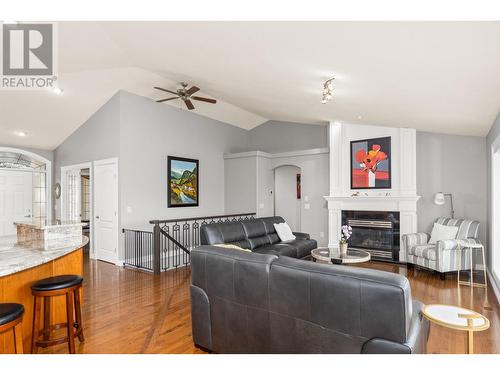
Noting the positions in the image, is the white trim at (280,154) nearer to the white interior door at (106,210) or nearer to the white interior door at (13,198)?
the white interior door at (106,210)

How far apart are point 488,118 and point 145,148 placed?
5814 mm

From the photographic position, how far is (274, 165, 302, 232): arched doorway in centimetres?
816

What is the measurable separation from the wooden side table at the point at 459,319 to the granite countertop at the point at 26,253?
2687mm

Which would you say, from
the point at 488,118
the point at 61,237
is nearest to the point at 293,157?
the point at 488,118

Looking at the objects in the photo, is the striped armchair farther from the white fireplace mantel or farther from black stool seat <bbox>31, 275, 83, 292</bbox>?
black stool seat <bbox>31, 275, 83, 292</bbox>

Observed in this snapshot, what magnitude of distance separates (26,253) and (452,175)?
6.40m

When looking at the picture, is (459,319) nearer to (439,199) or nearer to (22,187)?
(439,199)

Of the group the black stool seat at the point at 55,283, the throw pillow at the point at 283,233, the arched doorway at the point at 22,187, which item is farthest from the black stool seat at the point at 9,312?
Answer: the arched doorway at the point at 22,187

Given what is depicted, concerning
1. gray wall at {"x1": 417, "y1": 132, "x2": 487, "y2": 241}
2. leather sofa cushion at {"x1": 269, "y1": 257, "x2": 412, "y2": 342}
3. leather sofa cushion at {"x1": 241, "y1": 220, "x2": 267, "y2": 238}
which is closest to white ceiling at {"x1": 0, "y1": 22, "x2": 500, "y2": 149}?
gray wall at {"x1": 417, "y1": 132, "x2": 487, "y2": 241}

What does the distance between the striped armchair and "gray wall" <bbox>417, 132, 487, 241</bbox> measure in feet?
1.17

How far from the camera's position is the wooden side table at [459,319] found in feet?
5.70

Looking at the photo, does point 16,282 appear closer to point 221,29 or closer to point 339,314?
point 339,314

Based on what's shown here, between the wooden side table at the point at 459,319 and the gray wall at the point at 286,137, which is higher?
the gray wall at the point at 286,137

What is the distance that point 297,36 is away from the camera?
252 cm
